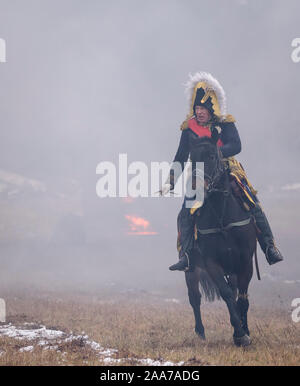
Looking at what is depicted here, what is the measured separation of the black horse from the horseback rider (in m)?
0.27

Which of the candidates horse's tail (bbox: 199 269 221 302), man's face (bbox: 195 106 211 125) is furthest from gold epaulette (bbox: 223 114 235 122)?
horse's tail (bbox: 199 269 221 302)

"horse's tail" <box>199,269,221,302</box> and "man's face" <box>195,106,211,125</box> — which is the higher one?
"man's face" <box>195,106,211,125</box>

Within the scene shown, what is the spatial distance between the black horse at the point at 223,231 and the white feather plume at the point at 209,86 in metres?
1.38

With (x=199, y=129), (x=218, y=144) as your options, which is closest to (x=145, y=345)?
(x=218, y=144)

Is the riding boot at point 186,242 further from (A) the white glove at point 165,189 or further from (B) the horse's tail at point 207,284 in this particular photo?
(B) the horse's tail at point 207,284

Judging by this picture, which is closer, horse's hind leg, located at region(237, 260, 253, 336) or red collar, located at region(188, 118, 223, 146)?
horse's hind leg, located at region(237, 260, 253, 336)

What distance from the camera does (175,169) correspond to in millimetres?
7559

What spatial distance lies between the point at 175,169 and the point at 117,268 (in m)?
53.3

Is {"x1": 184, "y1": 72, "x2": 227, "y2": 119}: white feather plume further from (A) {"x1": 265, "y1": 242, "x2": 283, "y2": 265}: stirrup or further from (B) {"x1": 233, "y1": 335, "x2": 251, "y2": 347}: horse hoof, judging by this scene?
(B) {"x1": 233, "y1": 335, "x2": 251, "y2": 347}: horse hoof

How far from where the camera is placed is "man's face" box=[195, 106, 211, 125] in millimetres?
7009

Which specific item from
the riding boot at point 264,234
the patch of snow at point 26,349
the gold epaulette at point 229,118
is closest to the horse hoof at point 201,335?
the riding boot at point 264,234
